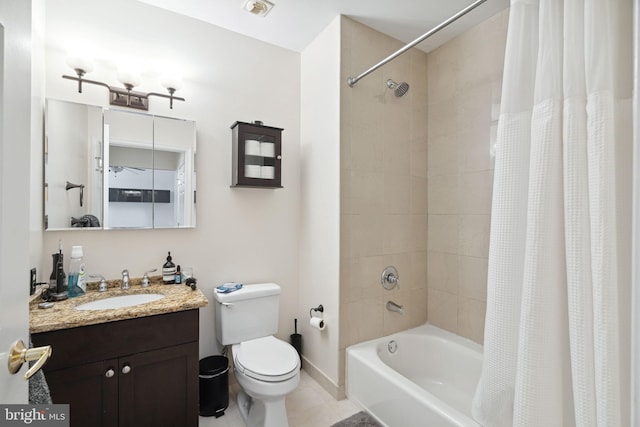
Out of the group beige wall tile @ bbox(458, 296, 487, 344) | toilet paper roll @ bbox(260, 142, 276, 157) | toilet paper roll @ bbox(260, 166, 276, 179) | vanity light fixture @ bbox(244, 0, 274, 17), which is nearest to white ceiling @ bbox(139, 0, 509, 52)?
vanity light fixture @ bbox(244, 0, 274, 17)

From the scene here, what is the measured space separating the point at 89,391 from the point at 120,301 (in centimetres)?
46

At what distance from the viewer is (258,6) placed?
1.88m

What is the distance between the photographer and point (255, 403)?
69.5 inches

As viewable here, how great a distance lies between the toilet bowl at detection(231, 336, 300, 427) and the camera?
1.58 metres

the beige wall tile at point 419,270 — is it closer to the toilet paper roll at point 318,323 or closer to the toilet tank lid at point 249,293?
the toilet paper roll at point 318,323

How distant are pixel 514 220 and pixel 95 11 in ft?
8.08

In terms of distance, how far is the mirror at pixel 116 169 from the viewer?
1.65 m

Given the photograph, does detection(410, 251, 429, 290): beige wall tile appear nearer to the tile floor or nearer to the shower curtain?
the tile floor

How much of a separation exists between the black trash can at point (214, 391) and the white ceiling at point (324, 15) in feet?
7.55

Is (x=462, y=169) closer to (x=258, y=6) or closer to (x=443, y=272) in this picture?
(x=443, y=272)

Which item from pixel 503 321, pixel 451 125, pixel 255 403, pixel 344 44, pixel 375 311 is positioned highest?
pixel 344 44

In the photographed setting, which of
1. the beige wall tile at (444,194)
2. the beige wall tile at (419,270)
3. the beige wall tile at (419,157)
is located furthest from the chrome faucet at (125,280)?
the beige wall tile at (444,194)

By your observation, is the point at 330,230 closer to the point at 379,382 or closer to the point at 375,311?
the point at 375,311

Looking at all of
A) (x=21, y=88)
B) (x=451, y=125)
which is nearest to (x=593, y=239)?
(x=21, y=88)
